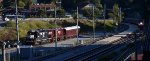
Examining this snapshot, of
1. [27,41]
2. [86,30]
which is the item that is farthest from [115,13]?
[27,41]

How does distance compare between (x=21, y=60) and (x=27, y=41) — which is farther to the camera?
(x=27, y=41)

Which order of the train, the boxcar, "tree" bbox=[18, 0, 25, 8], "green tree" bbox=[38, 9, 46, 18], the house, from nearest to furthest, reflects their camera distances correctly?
1. the train
2. the boxcar
3. "green tree" bbox=[38, 9, 46, 18]
4. "tree" bbox=[18, 0, 25, 8]
5. the house

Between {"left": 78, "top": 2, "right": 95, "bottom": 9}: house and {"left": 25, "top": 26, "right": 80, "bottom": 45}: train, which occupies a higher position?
{"left": 78, "top": 2, "right": 95, "bottom": 9}: house

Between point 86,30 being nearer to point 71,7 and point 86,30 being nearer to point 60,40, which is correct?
point 60,40

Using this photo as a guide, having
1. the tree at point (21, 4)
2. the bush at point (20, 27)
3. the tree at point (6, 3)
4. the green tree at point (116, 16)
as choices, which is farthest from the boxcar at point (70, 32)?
the tree at point (6, 3)

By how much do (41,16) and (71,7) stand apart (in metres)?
36.2

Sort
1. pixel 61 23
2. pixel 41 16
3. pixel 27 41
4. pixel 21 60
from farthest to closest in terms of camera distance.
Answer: pixel 41 16 < pixel 61 23 < pixel 27 41 < pixel 21 60

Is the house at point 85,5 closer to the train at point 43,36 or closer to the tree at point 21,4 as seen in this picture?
the tree at point 21,4

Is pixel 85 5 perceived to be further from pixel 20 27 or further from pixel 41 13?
pixel 20 27

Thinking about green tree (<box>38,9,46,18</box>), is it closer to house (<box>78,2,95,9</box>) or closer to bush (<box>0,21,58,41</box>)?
bush (<box>0,21,58,41</box>)

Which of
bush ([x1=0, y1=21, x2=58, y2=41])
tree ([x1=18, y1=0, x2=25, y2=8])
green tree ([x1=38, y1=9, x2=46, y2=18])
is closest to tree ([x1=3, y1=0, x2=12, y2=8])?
tree ([x1=18, y1=0, x2=25, y2=8])

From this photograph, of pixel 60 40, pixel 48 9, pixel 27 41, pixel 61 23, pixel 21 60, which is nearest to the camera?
pixel 21 60

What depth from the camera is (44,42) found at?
61.8 metres

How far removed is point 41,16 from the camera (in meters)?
101
